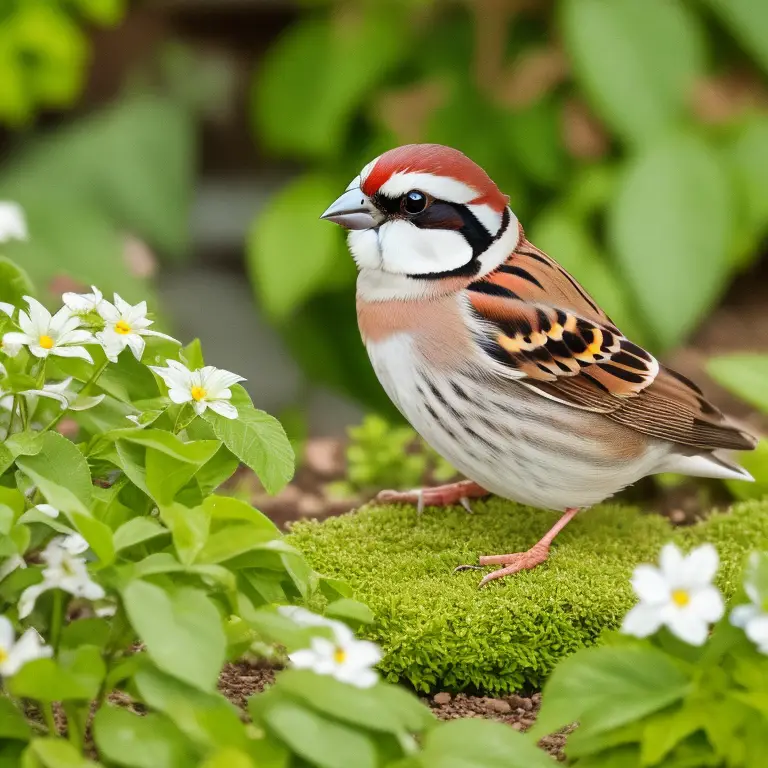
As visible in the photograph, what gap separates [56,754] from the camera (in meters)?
1.73

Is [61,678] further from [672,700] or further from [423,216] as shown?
[423,216]

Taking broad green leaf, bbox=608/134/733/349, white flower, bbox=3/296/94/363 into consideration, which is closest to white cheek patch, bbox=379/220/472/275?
white flower, bbox=3/296/94/363

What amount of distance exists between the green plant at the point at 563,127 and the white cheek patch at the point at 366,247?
1902mm

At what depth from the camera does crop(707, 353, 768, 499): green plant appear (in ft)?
10.5

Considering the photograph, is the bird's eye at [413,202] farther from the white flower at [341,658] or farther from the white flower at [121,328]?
the white flower at [341,658]

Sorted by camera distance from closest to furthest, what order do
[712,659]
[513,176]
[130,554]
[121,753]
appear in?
[121,753] → [712,659] → [130,554] → [513,176]

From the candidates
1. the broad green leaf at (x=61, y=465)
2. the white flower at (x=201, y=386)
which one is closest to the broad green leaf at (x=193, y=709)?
the broad green leaf at (x=61, y=465)

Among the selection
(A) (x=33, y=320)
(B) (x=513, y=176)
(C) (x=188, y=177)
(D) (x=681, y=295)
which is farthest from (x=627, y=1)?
(A) (x=33, y=320)

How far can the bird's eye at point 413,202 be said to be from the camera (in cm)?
253

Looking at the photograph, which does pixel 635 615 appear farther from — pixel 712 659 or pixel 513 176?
pixel 513 176

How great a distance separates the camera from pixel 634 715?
1809 mm

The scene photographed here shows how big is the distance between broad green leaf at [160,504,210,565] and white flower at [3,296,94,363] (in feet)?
1.22

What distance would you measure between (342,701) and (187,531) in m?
0.39

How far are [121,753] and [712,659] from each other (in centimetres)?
93
